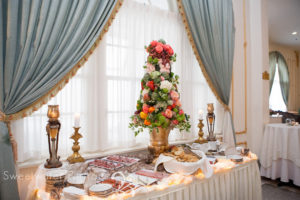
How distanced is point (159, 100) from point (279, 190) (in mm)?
2697

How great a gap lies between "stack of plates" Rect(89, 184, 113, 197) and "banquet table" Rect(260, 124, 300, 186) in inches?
124

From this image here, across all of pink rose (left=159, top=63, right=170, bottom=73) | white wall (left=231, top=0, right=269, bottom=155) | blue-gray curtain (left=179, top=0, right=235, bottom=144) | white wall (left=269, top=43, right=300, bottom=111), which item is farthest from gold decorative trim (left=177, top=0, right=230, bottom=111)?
white wall (left=269, top=43, right=300, bottom=111)

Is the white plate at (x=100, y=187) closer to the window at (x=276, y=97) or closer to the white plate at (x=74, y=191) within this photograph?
the white plate at (x=74, y=191)

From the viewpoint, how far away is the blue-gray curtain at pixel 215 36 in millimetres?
2791

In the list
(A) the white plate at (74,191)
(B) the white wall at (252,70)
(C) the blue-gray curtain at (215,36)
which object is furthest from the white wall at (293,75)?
(A) the white plate at (74,191)

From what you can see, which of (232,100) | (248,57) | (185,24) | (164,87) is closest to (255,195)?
(164,87)

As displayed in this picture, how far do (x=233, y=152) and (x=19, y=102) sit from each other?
193cm

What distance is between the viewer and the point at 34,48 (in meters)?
1.64

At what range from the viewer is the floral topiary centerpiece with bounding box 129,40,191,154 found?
178cm

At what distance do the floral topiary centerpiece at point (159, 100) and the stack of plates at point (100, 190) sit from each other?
2.17ft

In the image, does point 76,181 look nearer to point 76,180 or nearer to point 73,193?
point 76,180

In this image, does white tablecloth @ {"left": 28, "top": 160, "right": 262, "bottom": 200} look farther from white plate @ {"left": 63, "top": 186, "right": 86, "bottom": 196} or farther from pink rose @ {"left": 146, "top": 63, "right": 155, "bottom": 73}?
pink rose @ {"left": 146, "top": 63, "right": 155, "bottom": 73}

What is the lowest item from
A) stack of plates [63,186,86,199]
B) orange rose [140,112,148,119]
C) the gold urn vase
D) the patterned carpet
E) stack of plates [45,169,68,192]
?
the patterned carpet

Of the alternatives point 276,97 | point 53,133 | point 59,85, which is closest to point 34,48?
point 59,85
